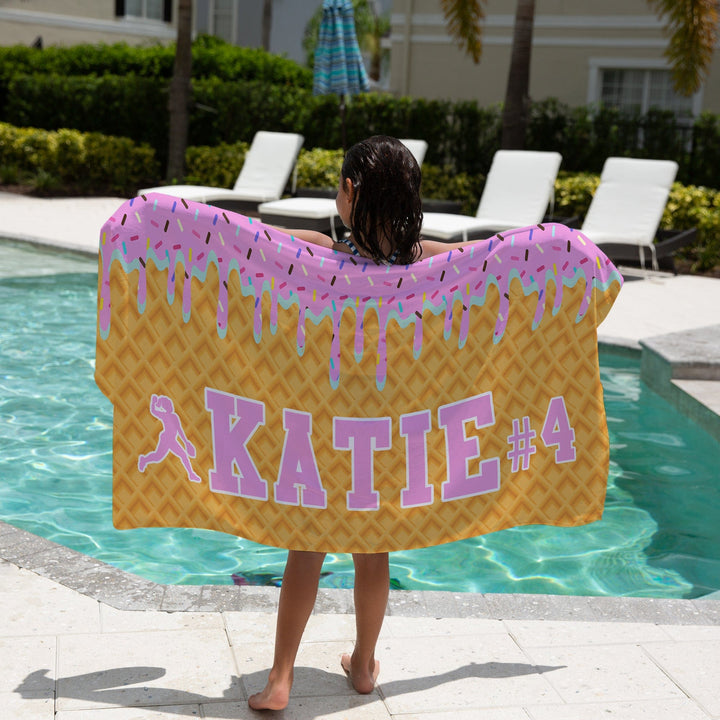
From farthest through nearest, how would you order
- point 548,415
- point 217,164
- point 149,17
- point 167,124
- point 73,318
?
point 149,17
point 167,124
point 217,164
point 73,318
point 548,415

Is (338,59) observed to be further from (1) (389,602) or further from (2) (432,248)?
(2) (432,248)

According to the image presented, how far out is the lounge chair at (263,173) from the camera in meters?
15.2

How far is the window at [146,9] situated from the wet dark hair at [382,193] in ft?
96.1

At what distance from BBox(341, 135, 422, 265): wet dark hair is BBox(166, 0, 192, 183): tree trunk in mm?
15983

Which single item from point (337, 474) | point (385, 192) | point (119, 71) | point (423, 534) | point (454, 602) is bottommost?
point (454, 602)

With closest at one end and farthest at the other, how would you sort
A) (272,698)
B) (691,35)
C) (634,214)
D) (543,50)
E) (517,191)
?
(272,698), (634,214), (517,191), (691,35), (543,50)

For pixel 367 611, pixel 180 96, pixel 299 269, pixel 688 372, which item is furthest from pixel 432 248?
pixel 180 96

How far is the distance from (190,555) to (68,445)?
1.94 m

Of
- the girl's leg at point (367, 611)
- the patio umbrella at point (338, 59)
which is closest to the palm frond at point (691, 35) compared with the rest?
the patio umbrella at point (338, 59)

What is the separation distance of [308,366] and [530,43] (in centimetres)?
1352

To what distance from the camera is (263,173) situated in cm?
1590

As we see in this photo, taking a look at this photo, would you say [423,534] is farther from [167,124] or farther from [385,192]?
[167,124]

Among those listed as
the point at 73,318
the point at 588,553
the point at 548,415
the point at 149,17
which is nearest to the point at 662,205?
the point at 73,318

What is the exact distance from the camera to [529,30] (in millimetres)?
15445
